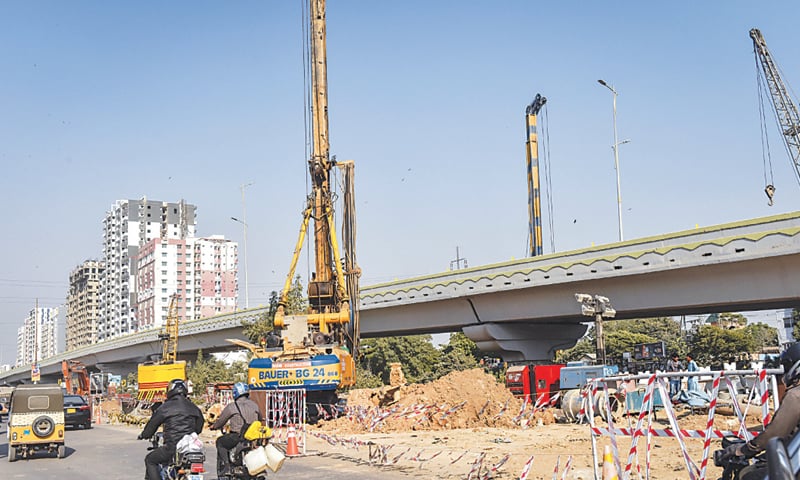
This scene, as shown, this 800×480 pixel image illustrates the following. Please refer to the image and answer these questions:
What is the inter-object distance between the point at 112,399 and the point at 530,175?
3065 cm

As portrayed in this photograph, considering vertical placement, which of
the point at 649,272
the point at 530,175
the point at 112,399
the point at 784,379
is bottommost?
the point at 112,399

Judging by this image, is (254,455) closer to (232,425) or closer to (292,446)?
(232,425)

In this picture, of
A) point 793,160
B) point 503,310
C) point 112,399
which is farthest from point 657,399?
point 793,160

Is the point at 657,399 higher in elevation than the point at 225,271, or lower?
lower

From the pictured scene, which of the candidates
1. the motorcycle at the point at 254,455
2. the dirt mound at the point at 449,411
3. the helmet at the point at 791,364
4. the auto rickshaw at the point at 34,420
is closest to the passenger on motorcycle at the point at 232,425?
the motorcycle at the point at 254,455

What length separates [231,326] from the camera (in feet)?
199

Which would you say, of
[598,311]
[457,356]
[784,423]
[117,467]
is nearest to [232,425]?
[784,423]

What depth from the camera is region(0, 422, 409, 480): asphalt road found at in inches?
564

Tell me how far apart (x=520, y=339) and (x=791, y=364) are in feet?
115

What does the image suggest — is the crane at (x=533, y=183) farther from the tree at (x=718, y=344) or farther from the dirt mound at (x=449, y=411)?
the dirt mound at (x=449, y=411)

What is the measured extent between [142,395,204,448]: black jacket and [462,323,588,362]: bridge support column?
30127 millimetres

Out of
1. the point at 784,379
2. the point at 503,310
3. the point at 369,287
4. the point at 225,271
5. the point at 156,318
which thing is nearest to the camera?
the point at 784,379

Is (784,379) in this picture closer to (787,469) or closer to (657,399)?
(787,469)

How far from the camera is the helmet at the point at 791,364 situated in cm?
505
